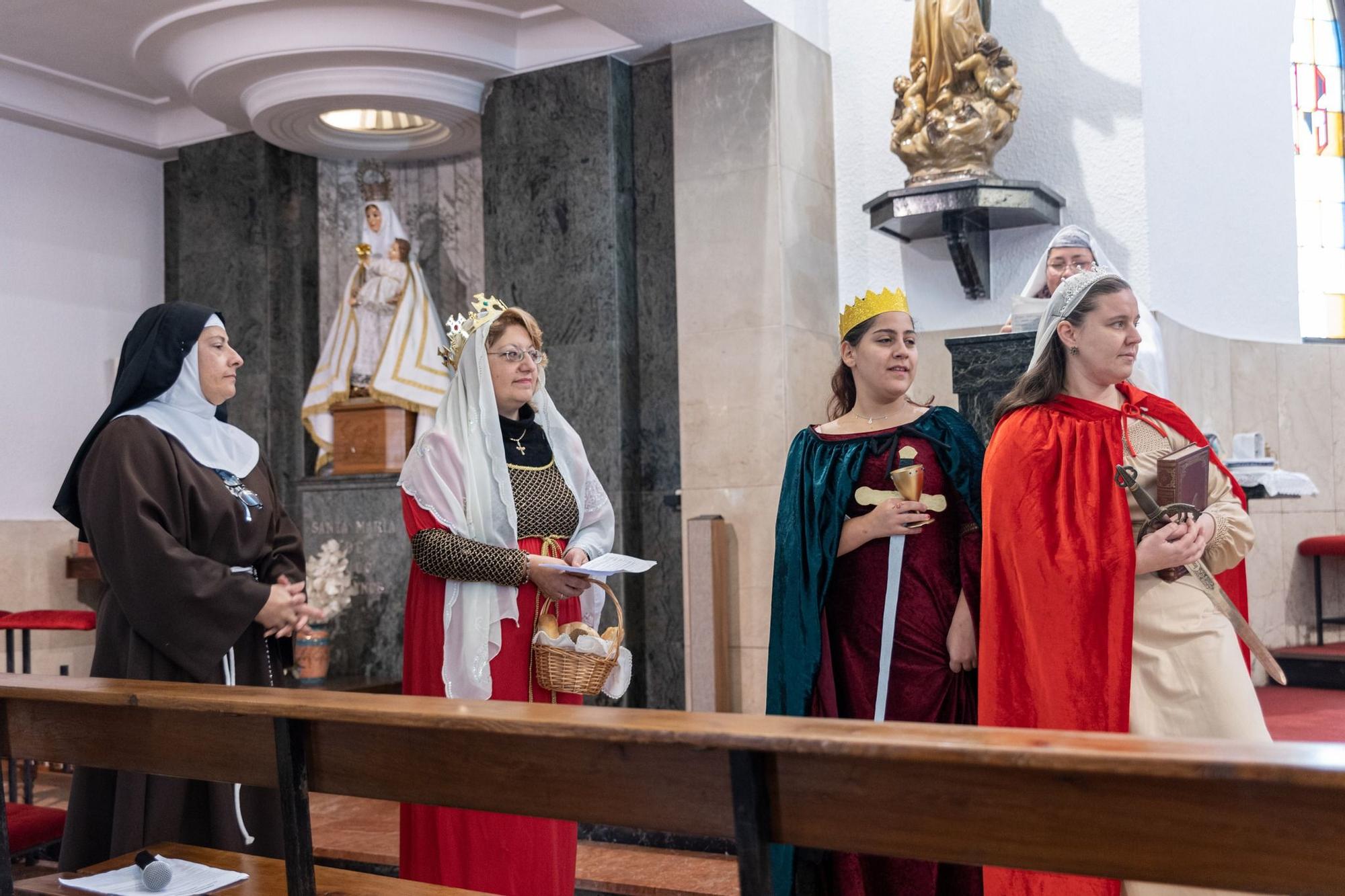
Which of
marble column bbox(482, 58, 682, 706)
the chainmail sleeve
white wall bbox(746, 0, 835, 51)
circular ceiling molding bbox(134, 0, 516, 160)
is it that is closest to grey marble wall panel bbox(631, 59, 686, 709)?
marble column bbox(482, 58, 682, 706)

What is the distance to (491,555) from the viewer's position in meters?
3.59

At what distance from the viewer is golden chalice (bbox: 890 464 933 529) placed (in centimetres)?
319

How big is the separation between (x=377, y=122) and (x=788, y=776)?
21.9 feet

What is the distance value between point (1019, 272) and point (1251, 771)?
4942 millimetres

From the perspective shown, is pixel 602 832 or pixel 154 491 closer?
pixel 154 491

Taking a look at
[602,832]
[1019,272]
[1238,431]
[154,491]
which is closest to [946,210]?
[1019,272]

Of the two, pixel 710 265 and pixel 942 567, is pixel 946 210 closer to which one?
pixel 710 265

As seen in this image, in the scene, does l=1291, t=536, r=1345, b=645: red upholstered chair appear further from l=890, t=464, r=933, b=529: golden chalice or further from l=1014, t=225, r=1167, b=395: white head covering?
l=890, t=464, r=933, b=529: golden chalice

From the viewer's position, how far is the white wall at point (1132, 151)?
6039 mm

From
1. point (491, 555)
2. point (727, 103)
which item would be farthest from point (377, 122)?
point (491, 555)

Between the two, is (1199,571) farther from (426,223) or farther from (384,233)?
(426,223)

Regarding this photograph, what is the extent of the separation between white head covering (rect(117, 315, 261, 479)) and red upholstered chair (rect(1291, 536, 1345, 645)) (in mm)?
5904

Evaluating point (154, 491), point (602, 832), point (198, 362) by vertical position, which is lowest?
point (602, 832)

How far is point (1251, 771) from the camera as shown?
59.6 inches
